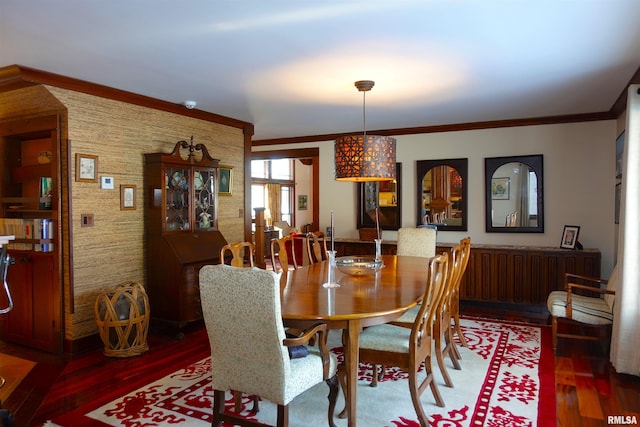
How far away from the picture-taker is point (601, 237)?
5.42m

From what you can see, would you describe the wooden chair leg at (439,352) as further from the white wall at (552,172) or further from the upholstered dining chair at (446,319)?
the white wall at (552,172)

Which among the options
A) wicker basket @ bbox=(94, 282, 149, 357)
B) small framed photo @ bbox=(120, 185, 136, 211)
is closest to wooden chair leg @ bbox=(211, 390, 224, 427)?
wicker basket @ bbox=(94, 282, 149, 357)

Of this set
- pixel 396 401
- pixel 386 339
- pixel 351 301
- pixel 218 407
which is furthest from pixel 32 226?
pixel 396 401

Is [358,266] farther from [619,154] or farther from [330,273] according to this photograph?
[619,154]

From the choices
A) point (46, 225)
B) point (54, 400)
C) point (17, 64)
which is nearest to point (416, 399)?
point (54, 400)

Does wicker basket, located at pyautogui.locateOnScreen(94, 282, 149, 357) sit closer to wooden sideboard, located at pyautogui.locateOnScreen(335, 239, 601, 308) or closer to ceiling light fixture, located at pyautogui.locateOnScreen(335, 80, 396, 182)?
ceiling light fixture, located at pyautogui.locateOnScreen(335, 80, 396, 182)

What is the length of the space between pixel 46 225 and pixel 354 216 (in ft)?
13.6

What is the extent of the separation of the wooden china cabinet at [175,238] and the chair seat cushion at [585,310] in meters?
3.39

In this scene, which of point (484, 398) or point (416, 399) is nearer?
point (416, 399)

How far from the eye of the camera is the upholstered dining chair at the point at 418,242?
500 centimetres

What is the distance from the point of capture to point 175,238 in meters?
4.63

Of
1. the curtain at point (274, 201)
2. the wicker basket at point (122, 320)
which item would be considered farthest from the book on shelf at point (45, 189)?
the curtain at point (274, 201)

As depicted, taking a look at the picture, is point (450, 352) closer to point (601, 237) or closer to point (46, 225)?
point (601, 237)

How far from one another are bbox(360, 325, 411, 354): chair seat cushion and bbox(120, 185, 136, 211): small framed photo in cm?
278
